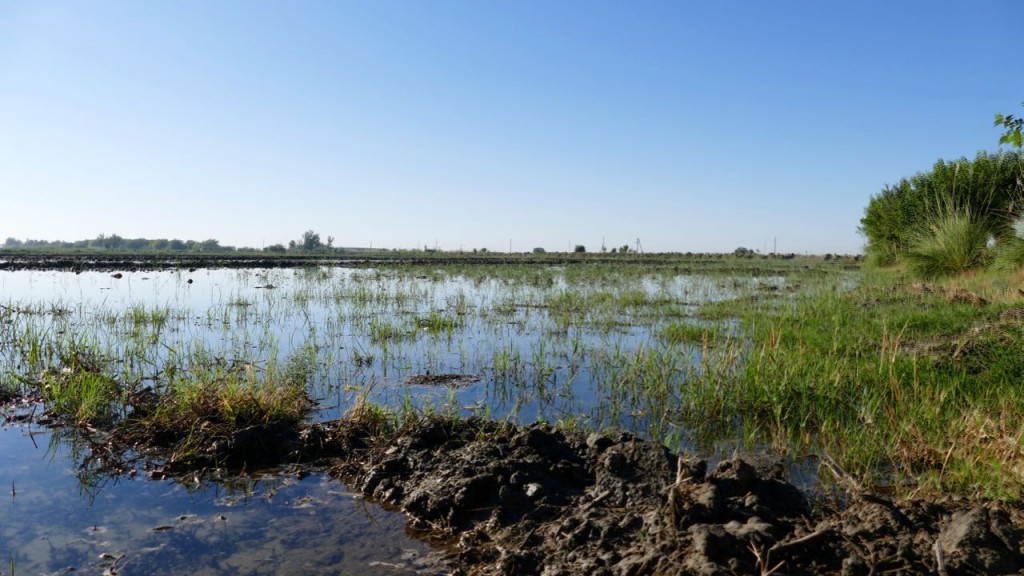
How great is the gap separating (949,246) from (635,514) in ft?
47.1

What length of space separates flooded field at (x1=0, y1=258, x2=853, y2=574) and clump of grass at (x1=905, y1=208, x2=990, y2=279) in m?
3.58

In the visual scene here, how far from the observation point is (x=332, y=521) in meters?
3.47

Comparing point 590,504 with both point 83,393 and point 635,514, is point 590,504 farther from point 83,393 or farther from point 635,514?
point 83,393

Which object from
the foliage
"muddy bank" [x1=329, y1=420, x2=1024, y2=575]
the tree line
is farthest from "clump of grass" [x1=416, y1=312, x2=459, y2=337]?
the tree line

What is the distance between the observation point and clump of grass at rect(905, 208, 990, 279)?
1323 centimetres

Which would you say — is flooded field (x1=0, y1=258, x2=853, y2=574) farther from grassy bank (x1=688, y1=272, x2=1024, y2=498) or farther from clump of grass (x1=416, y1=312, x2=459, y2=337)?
grassy bank (x1=688, y1=272, x2=1024, y2=498)

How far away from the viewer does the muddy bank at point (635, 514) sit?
2400 mm

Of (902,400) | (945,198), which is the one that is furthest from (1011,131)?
(945,198)

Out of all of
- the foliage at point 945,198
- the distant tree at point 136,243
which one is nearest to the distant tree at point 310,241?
the distant tree at point 136,243

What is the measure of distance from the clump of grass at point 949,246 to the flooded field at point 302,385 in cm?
358

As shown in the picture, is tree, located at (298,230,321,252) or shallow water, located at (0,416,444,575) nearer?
shallow water, located at (0,416,444,575)

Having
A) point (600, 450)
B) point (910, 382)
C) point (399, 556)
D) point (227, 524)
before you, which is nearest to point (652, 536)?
point (600, 450)

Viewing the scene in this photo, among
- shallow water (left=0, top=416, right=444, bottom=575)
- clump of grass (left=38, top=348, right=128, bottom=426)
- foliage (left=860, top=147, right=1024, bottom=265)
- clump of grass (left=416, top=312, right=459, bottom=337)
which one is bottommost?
shallow water (left=0, top=416, right=444, bottom=575)

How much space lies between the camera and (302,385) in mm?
6090
